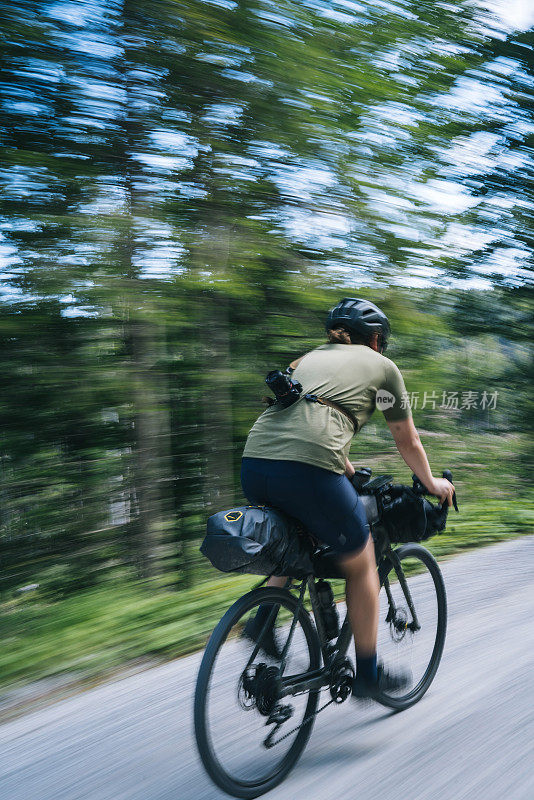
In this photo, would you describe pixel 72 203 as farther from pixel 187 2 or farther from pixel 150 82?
pixel 187 2

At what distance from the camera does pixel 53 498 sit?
17.4 feet

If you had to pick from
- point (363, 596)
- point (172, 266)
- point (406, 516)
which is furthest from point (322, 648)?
point (172, 266)

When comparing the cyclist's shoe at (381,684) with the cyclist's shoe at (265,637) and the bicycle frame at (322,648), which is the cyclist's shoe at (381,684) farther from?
the cyclist's shoe at (265,637)

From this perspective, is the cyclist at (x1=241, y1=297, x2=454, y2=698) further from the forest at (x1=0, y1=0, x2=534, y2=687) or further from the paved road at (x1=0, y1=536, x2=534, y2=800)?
the forest at (x1=0, y1=0, x2=534, y2=687)

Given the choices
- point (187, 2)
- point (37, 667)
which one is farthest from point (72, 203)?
point (37, 667)

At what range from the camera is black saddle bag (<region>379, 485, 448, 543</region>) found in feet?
10.4

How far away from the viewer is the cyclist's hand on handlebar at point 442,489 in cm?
313

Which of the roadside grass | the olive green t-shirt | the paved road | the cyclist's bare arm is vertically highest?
the olive green t-shirt

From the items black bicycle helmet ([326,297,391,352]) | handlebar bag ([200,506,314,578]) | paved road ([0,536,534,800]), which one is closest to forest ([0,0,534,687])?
paved road ([0,536,534,800])

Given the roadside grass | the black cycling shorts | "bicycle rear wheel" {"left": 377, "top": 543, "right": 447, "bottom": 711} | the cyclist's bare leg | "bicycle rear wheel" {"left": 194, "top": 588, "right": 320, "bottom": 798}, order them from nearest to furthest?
"bicycle rear wheel" {"left": 194, "top": 588, "right": 320, "bottom": 798} → the black cycling shorts → the cyclist's bare leg → "bicycle rear wheel" {"left": 377, "top": 543, "right": 447, "bottom": 711} → the roadside grass

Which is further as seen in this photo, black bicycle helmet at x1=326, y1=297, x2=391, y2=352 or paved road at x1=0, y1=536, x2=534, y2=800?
black bicycle helmet at x1=326, y1=297, x2=391, y2=352

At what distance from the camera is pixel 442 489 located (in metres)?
3.14

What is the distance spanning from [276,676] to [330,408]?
3.70 feet

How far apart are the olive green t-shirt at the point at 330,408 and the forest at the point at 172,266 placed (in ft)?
6.98
